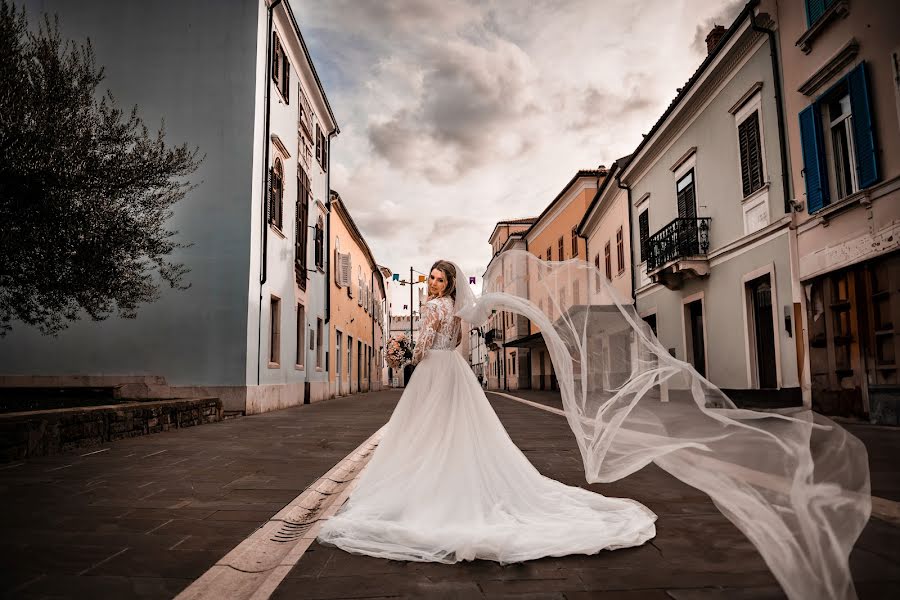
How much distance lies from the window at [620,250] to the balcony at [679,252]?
488cm

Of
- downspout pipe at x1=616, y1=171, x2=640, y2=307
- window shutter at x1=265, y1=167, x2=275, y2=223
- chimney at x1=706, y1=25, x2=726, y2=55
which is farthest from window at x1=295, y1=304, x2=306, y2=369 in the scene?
chimney at x1=706, y1=25, x2=726, y2=55

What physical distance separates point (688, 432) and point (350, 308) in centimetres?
2905

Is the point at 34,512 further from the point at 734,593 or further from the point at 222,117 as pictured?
the point at 222,117

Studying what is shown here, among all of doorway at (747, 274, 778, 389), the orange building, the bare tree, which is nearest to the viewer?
the bare tree

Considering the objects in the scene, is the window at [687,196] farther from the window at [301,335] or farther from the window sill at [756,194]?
the window at [301,335]

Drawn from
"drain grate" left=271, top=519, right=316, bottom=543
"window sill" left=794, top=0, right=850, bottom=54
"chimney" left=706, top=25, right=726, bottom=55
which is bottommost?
"drain grate" left=271, top=519, right=316, bottom=543

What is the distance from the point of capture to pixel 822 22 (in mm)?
10680

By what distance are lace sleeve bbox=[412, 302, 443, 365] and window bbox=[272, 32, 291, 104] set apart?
13.3 m

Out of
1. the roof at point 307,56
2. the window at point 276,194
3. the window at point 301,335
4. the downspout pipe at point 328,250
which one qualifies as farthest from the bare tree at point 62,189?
the downspout pipe at point 328,250

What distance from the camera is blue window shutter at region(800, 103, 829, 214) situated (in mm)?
11055

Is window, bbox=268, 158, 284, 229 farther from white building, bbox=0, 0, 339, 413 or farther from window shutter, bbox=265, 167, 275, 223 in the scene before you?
white building, bbox=0, 0, 339, 413

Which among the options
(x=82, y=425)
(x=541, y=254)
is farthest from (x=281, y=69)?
(x=541, y=254)

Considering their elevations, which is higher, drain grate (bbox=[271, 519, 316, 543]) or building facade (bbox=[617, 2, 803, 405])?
building facade (bbox=[617, 2, 803, 405])

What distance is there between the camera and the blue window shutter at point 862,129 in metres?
9.64
